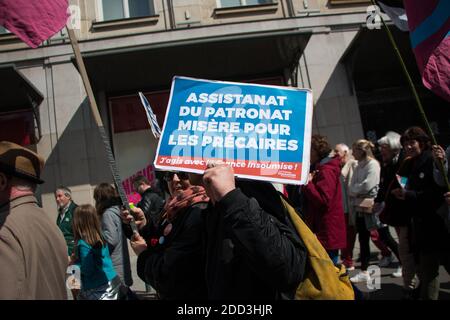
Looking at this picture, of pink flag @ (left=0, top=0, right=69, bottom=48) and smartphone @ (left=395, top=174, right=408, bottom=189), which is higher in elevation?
pink flag @ (left=0, top=0, right=69, bottom=48)

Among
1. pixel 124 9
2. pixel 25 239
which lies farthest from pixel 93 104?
pixel 124 9

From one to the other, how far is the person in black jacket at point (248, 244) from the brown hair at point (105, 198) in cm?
297

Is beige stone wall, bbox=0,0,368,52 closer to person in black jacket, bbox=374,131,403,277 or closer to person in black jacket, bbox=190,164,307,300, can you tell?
person in black jacket, bbox=374,131,403,277

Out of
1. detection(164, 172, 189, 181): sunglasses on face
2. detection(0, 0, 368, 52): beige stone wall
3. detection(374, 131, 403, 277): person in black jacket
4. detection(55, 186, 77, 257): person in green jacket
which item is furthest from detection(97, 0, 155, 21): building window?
detection(164, 172, 189, 181): sunglasses on face

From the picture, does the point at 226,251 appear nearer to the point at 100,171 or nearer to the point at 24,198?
the point at 24,198

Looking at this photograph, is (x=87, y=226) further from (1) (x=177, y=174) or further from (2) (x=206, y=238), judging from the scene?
(2) (x=206, y=238)

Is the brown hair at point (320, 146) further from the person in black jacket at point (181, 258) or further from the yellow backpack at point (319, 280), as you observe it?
the yellow backpack at point (319, 280)

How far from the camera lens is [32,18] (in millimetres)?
2264

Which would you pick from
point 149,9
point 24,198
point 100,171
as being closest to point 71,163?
point 100,171

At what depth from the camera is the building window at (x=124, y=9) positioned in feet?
31.3

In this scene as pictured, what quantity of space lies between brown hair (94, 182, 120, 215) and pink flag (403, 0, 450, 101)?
3.35 metres

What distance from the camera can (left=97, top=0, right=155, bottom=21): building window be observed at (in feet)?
31.3

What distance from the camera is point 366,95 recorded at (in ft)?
33.6

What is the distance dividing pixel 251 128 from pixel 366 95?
9.28 meters
